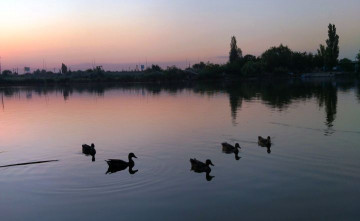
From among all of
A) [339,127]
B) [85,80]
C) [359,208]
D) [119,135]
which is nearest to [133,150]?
[119,135]

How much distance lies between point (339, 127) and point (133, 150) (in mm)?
11423

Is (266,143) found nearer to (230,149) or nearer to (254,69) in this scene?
(230,149)

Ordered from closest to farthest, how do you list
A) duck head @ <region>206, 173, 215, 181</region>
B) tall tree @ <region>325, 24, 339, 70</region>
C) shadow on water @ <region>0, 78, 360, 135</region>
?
duck head @ <region>206, 173, 215, 181</region>
shadow on water @ <region>0, 78, 360, 135</region>
tall tree @ <region>325, 24, 339, 70</region>

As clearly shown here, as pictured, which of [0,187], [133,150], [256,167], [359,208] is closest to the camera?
[359,208]

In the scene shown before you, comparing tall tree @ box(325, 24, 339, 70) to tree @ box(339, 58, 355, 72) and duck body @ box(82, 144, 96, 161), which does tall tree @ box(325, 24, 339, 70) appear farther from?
duck body @ box(82, 144, 96, 161)

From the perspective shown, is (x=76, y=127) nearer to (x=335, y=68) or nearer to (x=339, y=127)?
(x=339, y=127)

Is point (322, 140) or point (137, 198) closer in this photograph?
point (137, 198)

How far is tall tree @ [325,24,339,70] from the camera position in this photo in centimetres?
10212

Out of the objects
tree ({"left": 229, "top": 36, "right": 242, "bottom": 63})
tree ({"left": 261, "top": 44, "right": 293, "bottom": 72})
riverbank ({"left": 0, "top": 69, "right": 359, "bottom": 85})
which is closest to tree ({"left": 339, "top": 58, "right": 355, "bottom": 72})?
riverbank ({"left": 0, "top": 69, "right": 359, "bottom": 85})

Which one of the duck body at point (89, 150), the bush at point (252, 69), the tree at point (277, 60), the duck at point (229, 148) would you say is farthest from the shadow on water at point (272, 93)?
the tree at point (277, 60)

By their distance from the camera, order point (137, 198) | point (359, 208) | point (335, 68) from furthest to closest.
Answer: point (335, 68)
point (137, 198)
point (359, 208)

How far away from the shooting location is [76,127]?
24672 millimetres

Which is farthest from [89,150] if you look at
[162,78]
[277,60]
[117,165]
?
[277,60]

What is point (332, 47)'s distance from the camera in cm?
10525
